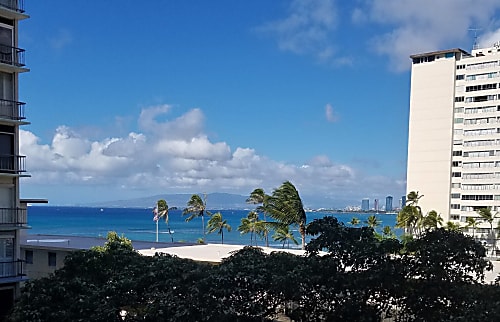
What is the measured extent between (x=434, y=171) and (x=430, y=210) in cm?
454

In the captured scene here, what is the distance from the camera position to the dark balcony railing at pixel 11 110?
17625 millimetres

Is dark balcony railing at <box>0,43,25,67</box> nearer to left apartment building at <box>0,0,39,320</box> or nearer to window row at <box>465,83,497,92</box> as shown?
left apartment building at <box>0,0,39,320</box>

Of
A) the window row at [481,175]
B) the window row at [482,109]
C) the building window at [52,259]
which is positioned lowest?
the building window at [52,259]

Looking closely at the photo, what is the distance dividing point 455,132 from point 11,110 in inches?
2114

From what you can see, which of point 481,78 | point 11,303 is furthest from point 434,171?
point 11,303

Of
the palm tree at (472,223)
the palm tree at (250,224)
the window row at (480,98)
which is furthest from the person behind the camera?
the window row at (480,98)

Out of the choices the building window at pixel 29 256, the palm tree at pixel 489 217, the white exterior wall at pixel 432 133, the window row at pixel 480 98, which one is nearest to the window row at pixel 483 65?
the white exterior wall at pixel 432 133

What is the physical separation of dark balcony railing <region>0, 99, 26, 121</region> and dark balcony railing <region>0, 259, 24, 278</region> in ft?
15.6

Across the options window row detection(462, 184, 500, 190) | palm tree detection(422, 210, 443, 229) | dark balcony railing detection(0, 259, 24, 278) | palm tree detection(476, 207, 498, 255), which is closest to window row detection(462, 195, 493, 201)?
window row detection(462, 184, 500, 190)

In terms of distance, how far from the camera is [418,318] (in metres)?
10.3

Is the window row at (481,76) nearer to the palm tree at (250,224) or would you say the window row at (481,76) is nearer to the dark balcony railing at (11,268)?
the palm tree at (250,224)

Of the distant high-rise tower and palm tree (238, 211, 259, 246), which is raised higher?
the distant high-rise tower

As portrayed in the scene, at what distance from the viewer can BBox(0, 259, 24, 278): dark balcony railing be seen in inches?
686

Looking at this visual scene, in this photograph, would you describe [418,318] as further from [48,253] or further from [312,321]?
[48,253]
